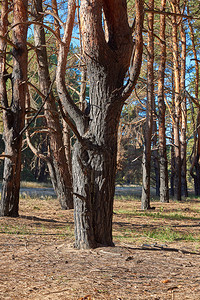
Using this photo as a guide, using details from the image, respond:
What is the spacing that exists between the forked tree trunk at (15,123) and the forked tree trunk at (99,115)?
11.5 ft

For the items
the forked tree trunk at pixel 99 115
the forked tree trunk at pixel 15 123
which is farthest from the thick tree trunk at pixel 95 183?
the forked tree trunk at pixel 15 123

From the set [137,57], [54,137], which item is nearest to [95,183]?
[137,57]

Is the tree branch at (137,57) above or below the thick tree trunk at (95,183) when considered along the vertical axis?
above

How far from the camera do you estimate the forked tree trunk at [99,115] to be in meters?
4.77

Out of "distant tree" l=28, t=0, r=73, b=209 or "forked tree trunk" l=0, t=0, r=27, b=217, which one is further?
"distant tree" l=28, t=0, r=73, b=209

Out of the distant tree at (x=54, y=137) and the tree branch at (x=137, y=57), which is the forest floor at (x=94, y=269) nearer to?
the tree branch at (x=137, y=57)

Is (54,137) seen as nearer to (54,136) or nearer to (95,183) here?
(54,136)

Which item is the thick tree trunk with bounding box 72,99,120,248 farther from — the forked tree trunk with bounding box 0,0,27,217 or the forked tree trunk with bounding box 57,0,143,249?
the forked tree trunk with bounding box 0,0,27,217

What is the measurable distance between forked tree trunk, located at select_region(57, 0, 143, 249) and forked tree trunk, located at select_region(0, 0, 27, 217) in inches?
138

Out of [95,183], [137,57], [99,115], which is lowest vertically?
[95,183]

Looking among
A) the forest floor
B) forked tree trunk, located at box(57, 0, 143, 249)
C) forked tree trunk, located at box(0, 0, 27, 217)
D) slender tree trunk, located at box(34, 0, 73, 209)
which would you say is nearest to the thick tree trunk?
forked tree trunk, located at box(57, 0, 143, 249)

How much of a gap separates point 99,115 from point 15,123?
393 centimetres

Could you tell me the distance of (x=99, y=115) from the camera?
487 cm

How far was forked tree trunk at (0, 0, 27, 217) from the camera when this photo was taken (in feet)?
26.8
